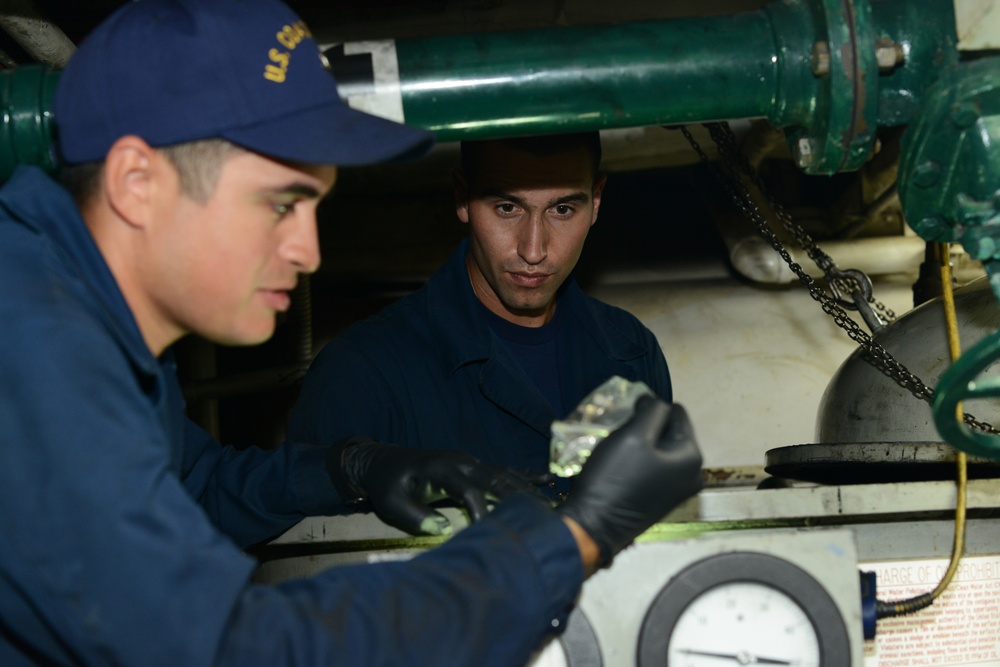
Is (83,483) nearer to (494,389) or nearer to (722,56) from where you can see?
(722,56)

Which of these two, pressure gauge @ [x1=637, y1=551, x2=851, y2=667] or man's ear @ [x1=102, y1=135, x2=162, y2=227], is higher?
man's ear @ [x1=102, y1=135, x2=162, y2=227]

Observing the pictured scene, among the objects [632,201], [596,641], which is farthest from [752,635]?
[632,201]

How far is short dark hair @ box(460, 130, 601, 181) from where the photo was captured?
1.72m

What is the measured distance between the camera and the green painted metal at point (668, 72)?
115cm

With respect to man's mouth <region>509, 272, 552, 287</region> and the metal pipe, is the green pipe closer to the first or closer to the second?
the metal pipe

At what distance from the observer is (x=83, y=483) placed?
2.44 ft

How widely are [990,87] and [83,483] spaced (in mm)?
1070

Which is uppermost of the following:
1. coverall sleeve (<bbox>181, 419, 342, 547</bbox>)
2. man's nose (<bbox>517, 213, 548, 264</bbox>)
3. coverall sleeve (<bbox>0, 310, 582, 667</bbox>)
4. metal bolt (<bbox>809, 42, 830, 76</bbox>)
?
metal bolt (<bbox>809, 42, 830, 76</bbox>)

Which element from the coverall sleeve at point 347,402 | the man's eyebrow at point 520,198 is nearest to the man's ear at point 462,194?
the man's eyebrow at point 520,198

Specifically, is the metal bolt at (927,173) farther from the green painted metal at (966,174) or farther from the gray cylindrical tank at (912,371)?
the gray cylindrical tank at (912,371)

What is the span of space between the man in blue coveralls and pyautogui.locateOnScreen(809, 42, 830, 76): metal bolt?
0.67m

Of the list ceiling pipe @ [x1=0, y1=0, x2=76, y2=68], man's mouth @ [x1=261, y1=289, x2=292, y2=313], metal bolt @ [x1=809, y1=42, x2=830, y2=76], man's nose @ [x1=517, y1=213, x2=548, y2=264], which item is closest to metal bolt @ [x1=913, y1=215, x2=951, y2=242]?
metal bolt @ [x1=809, y1=42, x2=830, y2=76]

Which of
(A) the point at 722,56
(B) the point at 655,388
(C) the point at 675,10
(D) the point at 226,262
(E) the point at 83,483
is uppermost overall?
(C) the point at 675,10

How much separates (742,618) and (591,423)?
0.97ft
